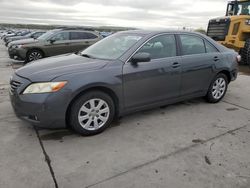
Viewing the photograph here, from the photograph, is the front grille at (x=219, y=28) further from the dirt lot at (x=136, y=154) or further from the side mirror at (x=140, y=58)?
the side mirror at (x=140, y=58)

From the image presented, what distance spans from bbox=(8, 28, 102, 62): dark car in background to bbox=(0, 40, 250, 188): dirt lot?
609 cm

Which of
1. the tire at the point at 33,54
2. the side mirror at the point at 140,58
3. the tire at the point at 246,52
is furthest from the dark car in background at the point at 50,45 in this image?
the side mirror at the point at 140,58

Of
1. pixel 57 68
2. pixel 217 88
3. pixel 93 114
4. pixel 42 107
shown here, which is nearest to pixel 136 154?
pixel 93 114

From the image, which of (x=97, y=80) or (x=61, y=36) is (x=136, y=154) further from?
(x=61, y=36)

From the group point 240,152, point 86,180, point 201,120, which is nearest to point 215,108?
point 201,120

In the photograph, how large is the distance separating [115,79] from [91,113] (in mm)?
611

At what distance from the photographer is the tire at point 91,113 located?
3.14 metres

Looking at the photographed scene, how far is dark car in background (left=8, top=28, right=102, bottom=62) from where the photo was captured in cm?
960

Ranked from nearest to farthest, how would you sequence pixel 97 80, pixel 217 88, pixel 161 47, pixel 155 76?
pixel 97 80 → pixel 155 76 → pixel 161 47 → pixel 217 88

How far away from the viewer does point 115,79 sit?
10.9 feet

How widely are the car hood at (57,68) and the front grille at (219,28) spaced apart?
8.11 meters

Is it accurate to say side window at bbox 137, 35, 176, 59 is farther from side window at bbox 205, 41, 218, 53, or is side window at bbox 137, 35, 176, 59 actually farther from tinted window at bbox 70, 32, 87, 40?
tinted window at bbox 70, 32, 87, 40

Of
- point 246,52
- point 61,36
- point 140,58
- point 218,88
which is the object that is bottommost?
point 218,88

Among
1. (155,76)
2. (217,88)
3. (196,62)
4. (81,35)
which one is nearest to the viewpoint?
(155,76)
